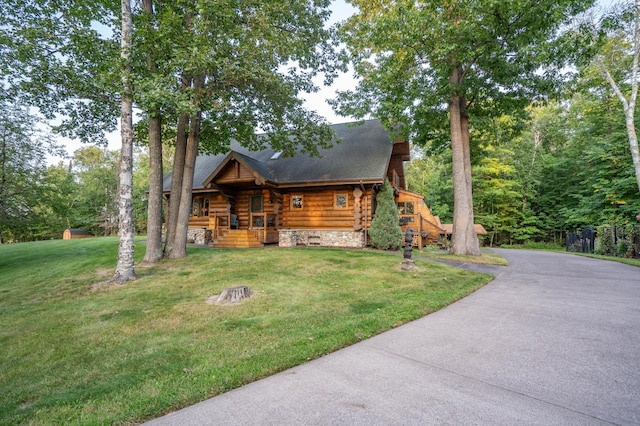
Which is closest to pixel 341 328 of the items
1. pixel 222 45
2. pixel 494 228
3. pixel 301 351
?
pixel 301 351

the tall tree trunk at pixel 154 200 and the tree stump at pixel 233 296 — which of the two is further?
the tall tree trunk at pixel 154 200

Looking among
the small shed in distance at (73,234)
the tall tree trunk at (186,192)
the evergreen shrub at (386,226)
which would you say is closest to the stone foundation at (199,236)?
the tall tree trunk at (186,192)

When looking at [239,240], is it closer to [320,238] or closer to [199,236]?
[199,236]

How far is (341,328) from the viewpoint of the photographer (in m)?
4.17

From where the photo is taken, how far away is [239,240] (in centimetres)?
1458

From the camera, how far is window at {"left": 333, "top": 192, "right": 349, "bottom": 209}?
573 inches

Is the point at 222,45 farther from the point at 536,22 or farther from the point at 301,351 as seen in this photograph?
the point at 536,22

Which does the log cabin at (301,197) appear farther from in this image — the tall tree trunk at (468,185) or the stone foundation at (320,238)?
the tall tree trunk at (468,185)

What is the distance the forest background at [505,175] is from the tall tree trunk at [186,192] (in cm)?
298

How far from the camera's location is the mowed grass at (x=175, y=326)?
8.93 ft

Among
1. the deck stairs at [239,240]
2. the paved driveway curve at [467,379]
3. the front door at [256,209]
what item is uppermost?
the front door at [256,209]

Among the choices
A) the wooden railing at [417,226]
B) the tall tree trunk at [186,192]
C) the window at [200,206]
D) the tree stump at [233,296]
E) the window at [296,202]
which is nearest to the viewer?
the tree stump at [233,296]

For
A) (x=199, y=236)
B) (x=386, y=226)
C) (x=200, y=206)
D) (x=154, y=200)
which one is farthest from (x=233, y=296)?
(x=200, y=206)

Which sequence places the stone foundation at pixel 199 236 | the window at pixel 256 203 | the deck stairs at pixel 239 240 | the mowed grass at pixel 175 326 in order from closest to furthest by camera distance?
the mowed grass at pixel 175 326 → the deck stairs at pixel 239 240 → the window at pixel 256 203 → the stone foundation at pixel 199 236
